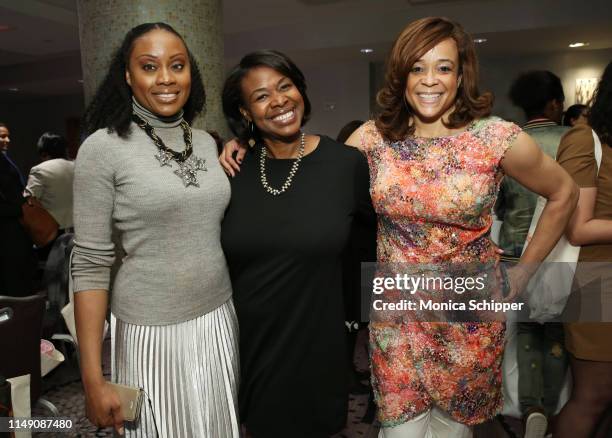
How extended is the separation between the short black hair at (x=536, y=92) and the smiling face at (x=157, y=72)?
6.68ft

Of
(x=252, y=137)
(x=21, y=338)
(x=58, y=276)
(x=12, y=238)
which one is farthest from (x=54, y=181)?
(x=252, y=137)

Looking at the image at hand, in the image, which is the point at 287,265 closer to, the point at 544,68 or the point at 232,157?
the point at 232,157

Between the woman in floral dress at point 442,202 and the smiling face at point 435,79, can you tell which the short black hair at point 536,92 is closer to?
the woman in floral dress at point 442,202

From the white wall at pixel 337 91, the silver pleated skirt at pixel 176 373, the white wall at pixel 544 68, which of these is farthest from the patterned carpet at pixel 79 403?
the white wall at pixel 544 68

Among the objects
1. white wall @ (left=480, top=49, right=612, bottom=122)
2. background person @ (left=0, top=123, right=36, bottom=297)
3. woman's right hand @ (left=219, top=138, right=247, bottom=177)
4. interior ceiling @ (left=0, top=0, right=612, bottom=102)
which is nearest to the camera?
woman's right hand @ (left=219, top=138, right=247, bottom=177)

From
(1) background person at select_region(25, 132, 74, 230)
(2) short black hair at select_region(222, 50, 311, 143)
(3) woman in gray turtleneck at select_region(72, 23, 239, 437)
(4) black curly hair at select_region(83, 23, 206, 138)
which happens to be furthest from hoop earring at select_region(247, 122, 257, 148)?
(1) background person at select_region(25, 132, 74, 230)

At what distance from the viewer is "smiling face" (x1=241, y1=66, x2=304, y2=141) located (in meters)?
1.41

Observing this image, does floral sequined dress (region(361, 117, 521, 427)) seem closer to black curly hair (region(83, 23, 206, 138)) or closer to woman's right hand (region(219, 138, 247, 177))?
woman's right hand (region(219, 138, 247, 177))

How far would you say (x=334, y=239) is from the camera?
54.1 inches

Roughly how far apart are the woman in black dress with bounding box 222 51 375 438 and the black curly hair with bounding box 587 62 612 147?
0.81 m

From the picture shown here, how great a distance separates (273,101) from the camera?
1417mm

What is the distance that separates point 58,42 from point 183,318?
25.7 feet

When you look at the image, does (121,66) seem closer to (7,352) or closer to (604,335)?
(7,352)

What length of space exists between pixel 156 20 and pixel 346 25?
530cm
